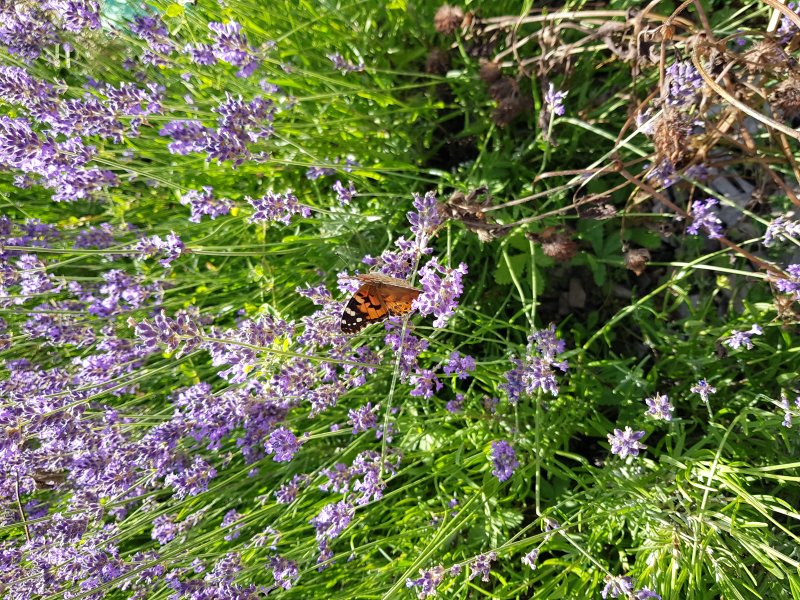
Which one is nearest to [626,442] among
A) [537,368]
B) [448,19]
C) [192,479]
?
[537,368]

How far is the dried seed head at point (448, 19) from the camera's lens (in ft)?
8.72

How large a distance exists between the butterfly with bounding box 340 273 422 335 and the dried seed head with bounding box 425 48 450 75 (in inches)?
61.6

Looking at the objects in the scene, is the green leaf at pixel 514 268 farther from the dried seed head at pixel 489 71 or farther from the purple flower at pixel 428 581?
the purple flower at pixel 428 581

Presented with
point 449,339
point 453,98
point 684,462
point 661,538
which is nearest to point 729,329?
point 684,462

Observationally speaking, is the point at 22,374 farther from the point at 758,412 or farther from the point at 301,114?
the point at 758,412

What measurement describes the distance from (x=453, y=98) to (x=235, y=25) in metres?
1.36

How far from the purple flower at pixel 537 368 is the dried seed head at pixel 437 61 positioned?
61.1 inches

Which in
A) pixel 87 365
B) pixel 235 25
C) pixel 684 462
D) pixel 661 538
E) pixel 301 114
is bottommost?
pixel 661 538

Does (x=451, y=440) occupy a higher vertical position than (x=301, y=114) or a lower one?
lower

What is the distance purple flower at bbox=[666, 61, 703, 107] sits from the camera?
1.98 meters

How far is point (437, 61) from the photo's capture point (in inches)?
114

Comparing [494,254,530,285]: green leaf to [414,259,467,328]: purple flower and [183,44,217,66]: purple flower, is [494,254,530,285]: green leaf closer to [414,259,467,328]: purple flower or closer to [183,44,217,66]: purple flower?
[414,259,467,328]: purple flower

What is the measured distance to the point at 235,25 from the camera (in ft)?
6.99

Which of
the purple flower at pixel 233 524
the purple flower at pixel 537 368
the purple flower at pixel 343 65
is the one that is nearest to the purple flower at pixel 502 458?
the purple flower at pixel 537 368
